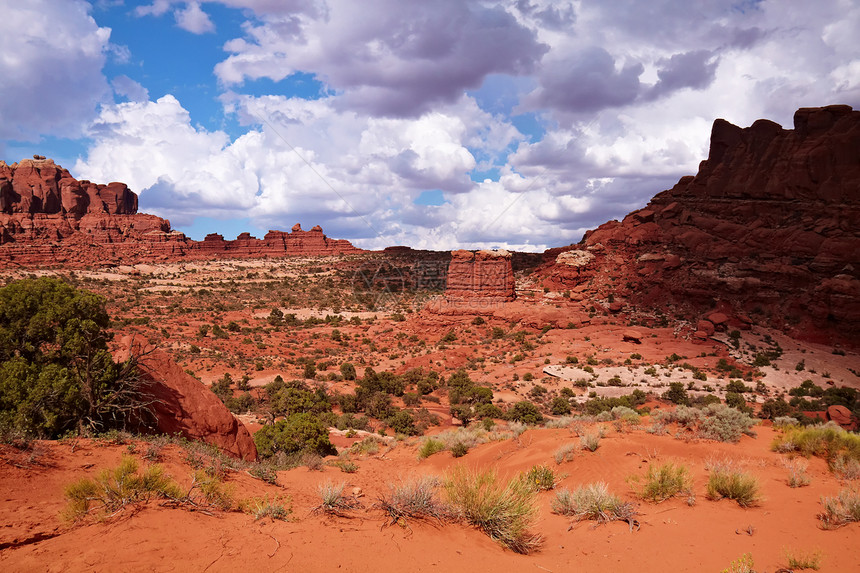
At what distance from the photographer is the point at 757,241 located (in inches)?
1449

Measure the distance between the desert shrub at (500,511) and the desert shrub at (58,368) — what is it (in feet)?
22.6

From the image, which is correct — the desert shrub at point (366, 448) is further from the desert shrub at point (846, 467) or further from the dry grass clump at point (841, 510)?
the desert shrub at point (846, 467)

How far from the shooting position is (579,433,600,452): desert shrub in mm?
9094

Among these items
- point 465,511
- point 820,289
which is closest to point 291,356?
point 465,511

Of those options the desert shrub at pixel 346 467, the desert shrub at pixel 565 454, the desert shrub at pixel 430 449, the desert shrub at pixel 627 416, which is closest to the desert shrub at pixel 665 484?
the desert shrub at pixel 565 454

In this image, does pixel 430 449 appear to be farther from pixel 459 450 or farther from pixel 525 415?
pixel 525 415

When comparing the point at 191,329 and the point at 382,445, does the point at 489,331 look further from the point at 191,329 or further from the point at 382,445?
the point at 191,329

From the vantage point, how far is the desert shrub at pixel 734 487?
618 centimetres

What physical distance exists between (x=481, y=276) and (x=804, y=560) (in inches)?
1334

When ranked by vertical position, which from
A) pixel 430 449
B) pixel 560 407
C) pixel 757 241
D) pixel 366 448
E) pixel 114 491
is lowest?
pixel 560 407

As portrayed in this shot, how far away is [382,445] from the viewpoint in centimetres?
1404

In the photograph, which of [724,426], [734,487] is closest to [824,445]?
[724,426]

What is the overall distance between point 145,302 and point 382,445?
1857 inches

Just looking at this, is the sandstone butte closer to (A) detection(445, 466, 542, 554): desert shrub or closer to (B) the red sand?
(B) the red sand
